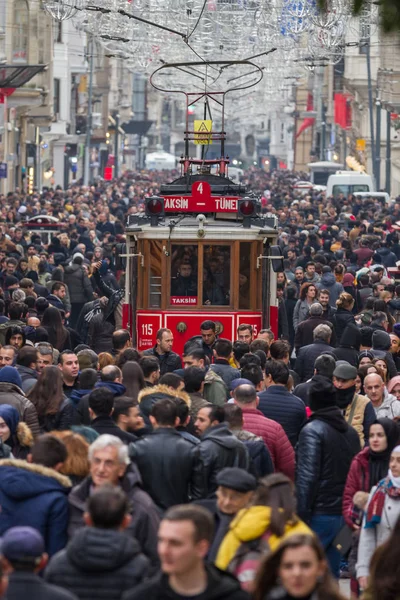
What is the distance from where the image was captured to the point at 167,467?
29.4 feet

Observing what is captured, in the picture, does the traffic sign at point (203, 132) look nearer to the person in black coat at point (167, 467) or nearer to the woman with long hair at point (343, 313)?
the woman with long hair at point (343, 313)

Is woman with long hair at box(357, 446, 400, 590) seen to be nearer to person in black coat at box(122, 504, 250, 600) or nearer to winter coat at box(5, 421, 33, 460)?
winter coat at box(5, 421, 33, 460)

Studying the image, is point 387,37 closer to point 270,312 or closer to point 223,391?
point 223,391

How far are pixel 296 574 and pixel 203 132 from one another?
50.0 ft

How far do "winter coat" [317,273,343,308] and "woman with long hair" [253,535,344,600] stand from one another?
1475 cm

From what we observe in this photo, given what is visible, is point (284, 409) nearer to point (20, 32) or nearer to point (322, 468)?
point (322, 468)

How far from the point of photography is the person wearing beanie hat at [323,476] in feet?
32.2

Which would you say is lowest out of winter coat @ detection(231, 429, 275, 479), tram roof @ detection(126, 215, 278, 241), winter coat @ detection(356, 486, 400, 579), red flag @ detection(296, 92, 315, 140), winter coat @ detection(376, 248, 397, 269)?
winter coat @ detection(356, 486, 400, 579)

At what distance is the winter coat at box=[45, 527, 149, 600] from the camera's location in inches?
247

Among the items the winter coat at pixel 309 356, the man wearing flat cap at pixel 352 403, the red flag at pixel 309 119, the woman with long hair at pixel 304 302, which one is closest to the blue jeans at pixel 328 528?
the man wearing flat cap at pixel 352 403

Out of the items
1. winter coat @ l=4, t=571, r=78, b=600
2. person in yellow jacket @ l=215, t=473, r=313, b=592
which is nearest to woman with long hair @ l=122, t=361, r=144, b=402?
person in yellow jacket @ l=215, t=473, r=313, b=592

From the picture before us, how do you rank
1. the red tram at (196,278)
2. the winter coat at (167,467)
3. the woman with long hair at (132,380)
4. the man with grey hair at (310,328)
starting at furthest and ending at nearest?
the red tram at (196,278)
the man with grey hair at (310,328)
the woman with long hair at (132,380)
the winter coat at (167,467)

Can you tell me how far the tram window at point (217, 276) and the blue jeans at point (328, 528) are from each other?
25.7 ft

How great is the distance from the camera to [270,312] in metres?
17.8
